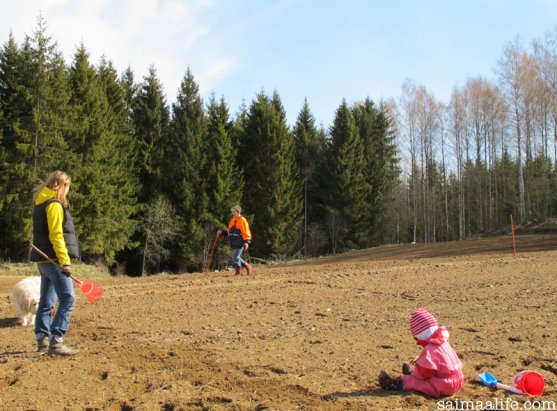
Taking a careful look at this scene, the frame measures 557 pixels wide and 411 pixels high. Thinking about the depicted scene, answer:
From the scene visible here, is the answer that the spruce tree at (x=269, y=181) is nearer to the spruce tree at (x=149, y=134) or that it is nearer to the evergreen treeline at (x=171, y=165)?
the evergreen treeline at (x=171, y=165)

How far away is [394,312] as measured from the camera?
27.0ft

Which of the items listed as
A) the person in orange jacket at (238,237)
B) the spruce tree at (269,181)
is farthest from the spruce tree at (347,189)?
the person in orange jacket at (238,237)

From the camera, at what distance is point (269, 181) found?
135 ft

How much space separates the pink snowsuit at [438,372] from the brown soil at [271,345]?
5.9 inches

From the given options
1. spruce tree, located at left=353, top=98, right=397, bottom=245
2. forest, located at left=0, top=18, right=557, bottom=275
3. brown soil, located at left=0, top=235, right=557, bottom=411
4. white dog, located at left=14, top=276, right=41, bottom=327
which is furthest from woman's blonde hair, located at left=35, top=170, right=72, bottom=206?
spruce tree, located at left=353, top=98, right=397, bottom=245

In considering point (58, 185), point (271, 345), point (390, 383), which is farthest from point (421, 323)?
point (58, 185)

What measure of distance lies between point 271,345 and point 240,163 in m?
37.3

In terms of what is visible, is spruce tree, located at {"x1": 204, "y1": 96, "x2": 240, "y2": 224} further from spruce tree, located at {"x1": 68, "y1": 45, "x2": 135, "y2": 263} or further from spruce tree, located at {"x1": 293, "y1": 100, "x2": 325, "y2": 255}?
spruce tree, located at {"x1": 293, "y1": 100, "x2": 325, "y2": 255}

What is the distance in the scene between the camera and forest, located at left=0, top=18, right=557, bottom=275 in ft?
92.3

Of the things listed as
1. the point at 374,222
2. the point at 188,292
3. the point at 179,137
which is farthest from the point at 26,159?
the point at 374,222

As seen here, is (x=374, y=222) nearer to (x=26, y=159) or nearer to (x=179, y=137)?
(x=179, y=137)

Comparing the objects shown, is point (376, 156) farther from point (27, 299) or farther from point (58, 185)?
point (58, 185)

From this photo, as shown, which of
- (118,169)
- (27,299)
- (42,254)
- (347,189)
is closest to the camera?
(42,254)

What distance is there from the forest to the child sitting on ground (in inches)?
1014
